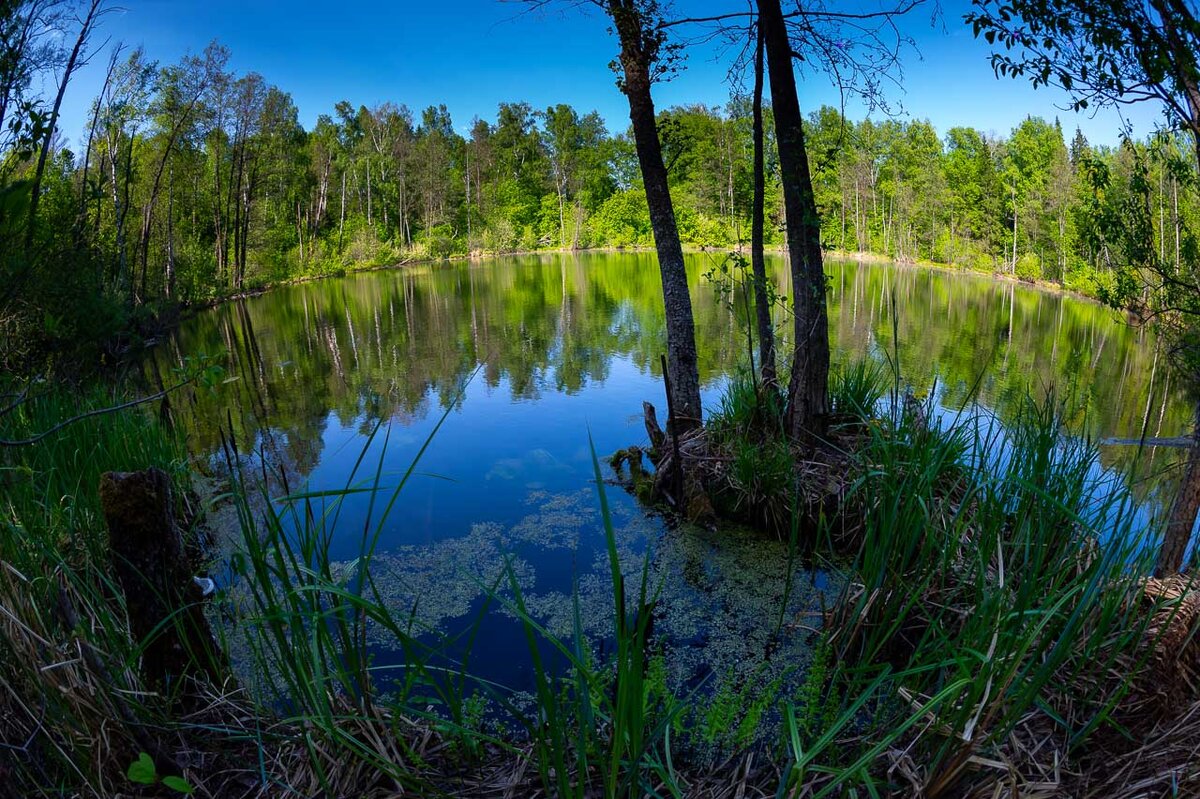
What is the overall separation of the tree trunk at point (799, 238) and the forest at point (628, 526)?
1.2 inches

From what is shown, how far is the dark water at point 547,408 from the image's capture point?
3.82 m

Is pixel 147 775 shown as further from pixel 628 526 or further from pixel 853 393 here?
pixel 853 393

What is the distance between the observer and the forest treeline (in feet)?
41.9

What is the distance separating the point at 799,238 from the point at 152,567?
4.23 metres

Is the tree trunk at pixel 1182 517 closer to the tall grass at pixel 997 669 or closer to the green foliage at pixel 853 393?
the tall grass at pixel 997 669

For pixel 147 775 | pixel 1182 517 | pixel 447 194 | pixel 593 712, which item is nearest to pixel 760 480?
pixel 1182 517

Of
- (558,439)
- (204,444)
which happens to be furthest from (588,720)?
(204,444)

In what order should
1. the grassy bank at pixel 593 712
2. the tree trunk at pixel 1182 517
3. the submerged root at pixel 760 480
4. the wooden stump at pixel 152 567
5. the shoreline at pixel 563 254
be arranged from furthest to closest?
the shoreline at pixel 563 254, the submerged root at pixel 760 480, the tree trunk at pixel 1182 517, the wooden stump at pixel 152 567, the grassy bank at pixel 593 712

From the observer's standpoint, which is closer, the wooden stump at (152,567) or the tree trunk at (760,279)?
the wooden stump at (152,567)

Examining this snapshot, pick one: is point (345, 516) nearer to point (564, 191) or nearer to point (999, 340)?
point (999, 340)

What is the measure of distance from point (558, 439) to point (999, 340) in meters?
12.3

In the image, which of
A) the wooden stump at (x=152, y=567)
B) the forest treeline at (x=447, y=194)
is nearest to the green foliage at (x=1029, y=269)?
the forest treeline at (x=447, y=194)

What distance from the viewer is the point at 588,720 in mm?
1489

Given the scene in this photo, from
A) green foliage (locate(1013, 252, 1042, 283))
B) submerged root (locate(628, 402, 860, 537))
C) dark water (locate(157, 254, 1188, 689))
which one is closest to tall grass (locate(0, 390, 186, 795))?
dark water (locate(157, 254, 1188, 689))
